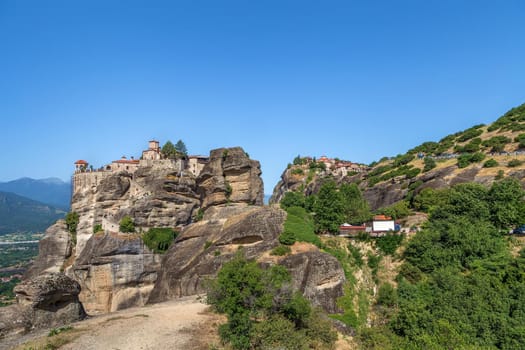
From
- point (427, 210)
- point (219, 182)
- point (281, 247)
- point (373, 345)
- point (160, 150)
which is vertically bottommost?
point (373, 345)

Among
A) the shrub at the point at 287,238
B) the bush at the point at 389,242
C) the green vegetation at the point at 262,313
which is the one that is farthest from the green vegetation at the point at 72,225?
the bush at the point at 389,242

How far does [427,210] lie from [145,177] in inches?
1695

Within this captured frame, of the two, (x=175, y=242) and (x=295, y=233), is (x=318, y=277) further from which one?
(x=175, y=242)

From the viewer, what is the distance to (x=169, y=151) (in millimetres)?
68625

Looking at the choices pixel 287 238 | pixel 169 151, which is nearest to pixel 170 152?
pixel 169 151

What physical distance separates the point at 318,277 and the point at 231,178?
2861cm

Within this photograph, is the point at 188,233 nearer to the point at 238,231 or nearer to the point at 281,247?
the point at 238,231

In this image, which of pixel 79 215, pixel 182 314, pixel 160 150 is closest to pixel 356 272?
pixel 182 314

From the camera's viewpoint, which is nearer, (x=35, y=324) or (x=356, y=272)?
(x=35, y=324)

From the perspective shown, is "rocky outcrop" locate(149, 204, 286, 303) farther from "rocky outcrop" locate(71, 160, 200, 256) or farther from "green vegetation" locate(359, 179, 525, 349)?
"green vegetation" locate(359, 179, 525, 349)

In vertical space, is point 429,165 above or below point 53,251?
above

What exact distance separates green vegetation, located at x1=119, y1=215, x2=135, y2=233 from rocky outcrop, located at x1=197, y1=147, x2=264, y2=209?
11214 millimetres

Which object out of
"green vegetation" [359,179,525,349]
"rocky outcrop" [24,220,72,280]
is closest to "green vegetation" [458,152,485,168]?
→ "green vegetation" [359,179,525,349]

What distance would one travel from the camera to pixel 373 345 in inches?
914
